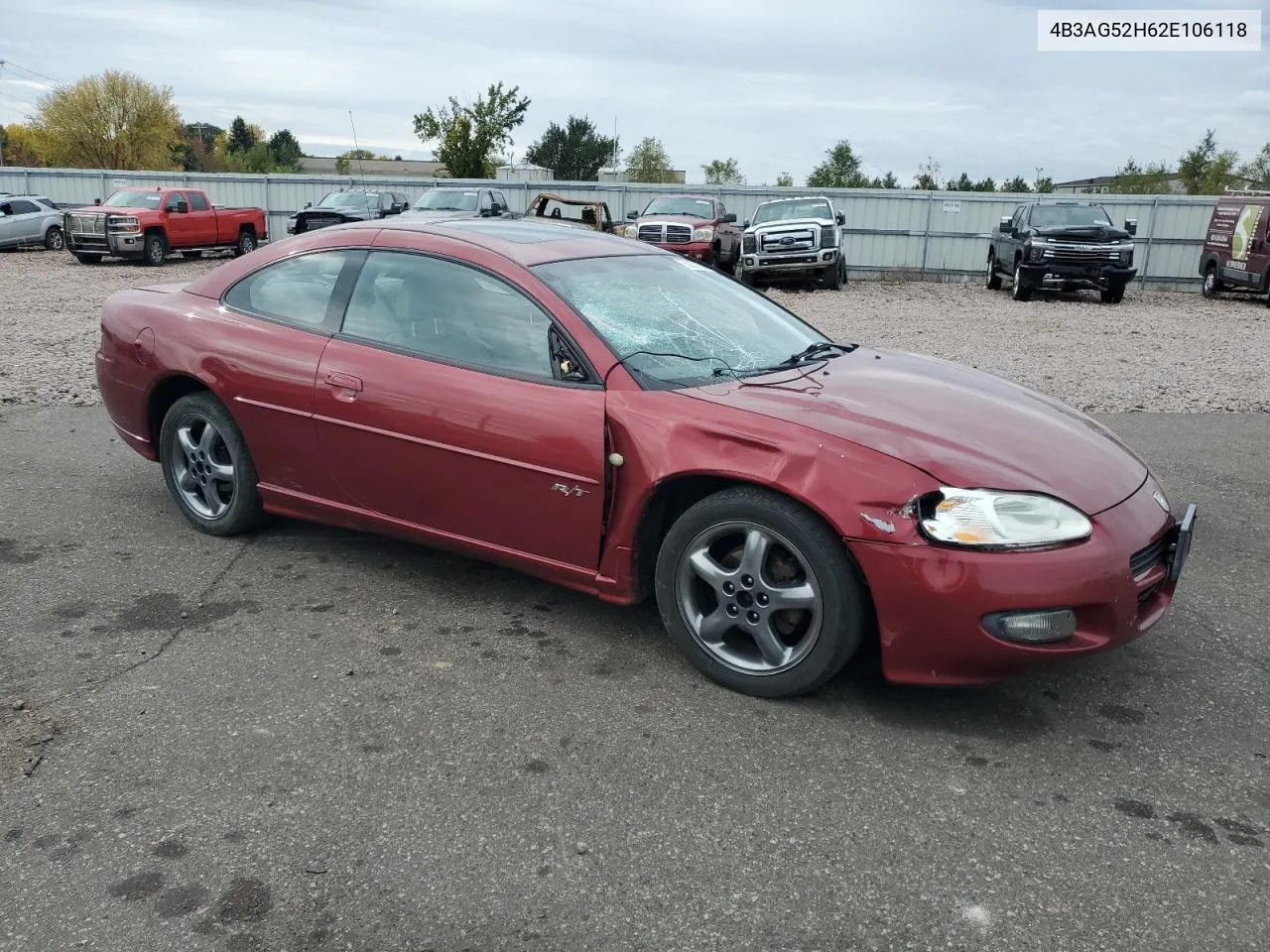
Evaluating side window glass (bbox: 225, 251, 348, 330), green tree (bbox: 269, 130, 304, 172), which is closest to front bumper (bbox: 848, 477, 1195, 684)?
side window glass (bbox: 225, 251, 348, 330)

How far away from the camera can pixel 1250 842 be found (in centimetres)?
262

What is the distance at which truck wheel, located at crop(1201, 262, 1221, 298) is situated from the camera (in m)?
20.4

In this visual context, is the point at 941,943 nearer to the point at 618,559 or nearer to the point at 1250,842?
the point at 1250,842

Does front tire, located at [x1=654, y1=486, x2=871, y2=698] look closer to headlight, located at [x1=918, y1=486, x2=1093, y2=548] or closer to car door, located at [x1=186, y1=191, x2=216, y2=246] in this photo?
headlight, located at [x1=918, y1=486, x2=1093, y2=548]

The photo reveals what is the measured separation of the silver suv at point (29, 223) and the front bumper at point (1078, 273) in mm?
21296

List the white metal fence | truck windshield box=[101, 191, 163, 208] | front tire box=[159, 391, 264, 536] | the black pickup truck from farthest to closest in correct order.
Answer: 1. the white metal fence
2. truck windshield box=[101, 191, 163, 208]
3. the black pickup truck
4. front tire box=[159, 391, 264, 536]

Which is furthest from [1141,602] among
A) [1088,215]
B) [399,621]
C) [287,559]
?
[1088,215]

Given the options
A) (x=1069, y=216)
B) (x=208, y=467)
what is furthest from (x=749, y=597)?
(x=1069, y=216)

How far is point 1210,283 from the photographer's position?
67.5ft

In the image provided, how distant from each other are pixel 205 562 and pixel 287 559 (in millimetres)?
351

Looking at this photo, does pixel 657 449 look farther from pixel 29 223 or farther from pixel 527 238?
pixel 29 223

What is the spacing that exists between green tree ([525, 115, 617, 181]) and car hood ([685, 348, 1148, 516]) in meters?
69.4

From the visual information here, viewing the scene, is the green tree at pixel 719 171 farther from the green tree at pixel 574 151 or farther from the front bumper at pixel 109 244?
the front bumper at pixel 109 244

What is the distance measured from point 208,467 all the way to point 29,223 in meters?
24.5
